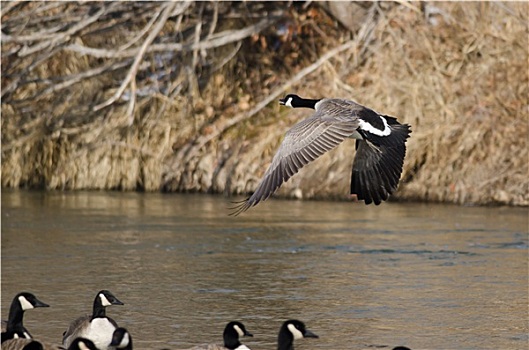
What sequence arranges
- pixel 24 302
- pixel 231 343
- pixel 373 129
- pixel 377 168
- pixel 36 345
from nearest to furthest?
pixel 36 345 → pixel 231 343 → pixel 24 302 → pixel 373 129 → pixel 377 168

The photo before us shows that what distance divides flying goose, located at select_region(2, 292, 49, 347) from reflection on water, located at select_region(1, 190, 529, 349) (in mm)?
356

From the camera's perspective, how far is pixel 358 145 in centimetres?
927

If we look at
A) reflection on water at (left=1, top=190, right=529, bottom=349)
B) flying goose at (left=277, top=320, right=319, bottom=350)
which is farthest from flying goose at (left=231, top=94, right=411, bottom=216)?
flying goose at (left=277, top=320, right=319, bottom=350)

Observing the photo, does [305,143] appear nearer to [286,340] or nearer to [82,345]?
[286,340]

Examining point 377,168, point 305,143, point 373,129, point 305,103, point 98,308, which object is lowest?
point 98,308

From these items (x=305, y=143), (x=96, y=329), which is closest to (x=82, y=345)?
(x=96, y=329)

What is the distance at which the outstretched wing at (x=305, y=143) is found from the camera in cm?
825

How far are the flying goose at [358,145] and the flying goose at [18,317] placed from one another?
1.59 m

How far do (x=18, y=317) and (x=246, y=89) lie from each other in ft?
41.7

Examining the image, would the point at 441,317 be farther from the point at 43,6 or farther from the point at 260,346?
the point at 43,6

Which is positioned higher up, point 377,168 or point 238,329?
point 377,168

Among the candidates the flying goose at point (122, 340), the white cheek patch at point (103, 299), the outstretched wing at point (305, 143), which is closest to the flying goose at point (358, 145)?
the outstretched wing at point (305, 143)

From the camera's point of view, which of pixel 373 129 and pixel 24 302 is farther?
pixel 373 129

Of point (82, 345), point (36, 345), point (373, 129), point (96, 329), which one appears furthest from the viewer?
point (373, 129)
